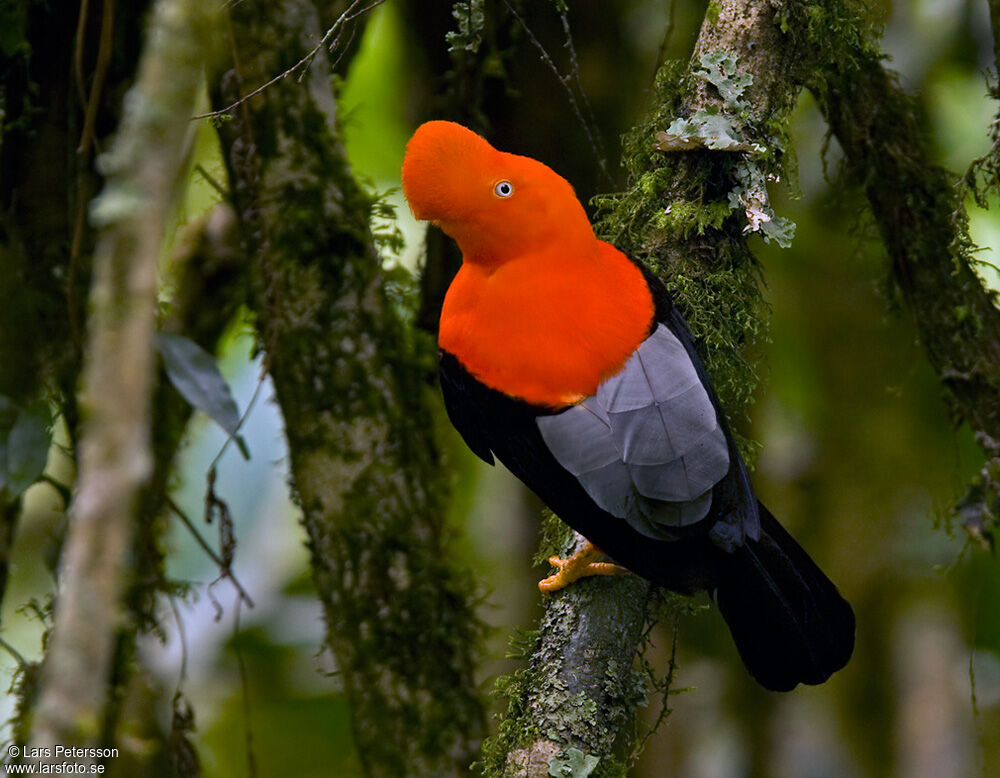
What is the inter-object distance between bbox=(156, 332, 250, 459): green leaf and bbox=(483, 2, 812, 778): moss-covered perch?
91 cm

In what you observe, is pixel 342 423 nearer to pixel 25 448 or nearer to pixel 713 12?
pixel 25 448

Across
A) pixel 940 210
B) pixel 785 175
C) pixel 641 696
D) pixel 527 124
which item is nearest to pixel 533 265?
pixel 785 175

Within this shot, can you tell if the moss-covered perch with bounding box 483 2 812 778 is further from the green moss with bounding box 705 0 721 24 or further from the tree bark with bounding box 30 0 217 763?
the tree bark with bounding box 30 0 217 763

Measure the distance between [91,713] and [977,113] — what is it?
451 centimetres

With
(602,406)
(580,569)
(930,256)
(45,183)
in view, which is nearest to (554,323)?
(602,406)

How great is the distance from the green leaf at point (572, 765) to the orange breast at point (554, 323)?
68 cm

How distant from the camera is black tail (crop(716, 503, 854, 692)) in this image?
209 centimetres

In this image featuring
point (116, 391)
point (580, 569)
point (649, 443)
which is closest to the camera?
point (116, 391)

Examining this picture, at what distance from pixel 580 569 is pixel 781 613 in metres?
0.43

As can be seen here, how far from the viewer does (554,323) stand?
2.11 metres

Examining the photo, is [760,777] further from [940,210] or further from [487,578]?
[940,210]

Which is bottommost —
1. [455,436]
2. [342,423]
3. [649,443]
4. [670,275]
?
[455,436]

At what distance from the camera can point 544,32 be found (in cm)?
336

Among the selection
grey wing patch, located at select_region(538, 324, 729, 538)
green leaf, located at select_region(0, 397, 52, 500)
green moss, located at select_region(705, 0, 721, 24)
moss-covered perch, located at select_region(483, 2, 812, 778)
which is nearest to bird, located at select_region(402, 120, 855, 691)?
grey wing patch, located at select_region(538, 324, 729, 538)
